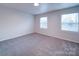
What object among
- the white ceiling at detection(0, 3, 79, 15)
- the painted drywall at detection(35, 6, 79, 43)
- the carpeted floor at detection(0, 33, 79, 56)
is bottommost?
the carpeted floor at detection(0, 33, 79, 56)

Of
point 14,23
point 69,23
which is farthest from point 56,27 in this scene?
point 14,23

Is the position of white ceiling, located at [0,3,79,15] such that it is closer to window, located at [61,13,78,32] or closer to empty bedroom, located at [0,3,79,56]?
empty bedroom, located at [0,3,79,56]

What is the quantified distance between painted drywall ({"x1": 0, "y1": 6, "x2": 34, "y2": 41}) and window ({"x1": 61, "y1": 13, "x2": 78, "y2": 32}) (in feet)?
1.76

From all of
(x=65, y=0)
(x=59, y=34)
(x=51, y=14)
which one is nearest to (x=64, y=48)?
(x=59, y=34)

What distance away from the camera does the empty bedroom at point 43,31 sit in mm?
1386

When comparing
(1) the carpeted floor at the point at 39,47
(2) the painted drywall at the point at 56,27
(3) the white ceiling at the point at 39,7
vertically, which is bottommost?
(1) the carpeted floor at the point at 39,47

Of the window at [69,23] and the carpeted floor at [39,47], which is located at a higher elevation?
the window at [69,23]

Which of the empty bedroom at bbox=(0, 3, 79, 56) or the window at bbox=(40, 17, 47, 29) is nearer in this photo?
the empty bedroom at bbox=(0, 3, 79, 56)

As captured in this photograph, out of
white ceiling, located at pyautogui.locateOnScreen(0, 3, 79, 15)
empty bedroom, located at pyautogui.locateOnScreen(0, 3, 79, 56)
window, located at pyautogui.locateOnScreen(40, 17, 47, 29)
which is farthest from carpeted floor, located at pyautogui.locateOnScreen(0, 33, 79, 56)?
white ceiling, located at pyautogui.locateOnScreen(0, 3, 79, 15)

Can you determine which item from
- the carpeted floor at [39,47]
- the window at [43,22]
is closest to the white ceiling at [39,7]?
the window at [43,22]

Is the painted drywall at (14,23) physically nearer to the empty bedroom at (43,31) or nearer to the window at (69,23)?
the empty bedroom at (43,31)

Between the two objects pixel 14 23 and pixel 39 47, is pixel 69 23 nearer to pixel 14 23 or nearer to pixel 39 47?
pixel 39 47

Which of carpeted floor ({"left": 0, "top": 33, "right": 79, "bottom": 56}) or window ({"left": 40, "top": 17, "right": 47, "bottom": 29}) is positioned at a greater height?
window ({"left": 40, "top": 17, "right": 47, "bottom": 29})

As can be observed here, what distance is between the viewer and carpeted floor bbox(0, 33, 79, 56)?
1378mm
